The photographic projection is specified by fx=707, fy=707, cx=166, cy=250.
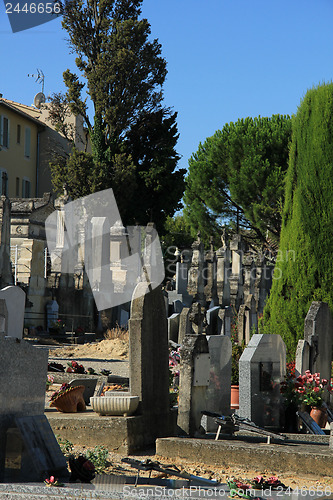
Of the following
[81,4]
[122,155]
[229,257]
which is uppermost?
[81,4]

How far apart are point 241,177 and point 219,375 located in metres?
29.5

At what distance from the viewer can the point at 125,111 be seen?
30.2 m

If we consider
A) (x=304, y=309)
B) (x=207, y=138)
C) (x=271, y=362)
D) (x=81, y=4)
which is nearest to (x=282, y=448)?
(x=271, y=362)

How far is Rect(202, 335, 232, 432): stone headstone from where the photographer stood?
8334 millimetres

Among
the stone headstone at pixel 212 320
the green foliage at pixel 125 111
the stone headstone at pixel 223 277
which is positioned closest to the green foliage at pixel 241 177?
the green foliage at pixel 125 111

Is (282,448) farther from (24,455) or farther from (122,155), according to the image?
(122,155)

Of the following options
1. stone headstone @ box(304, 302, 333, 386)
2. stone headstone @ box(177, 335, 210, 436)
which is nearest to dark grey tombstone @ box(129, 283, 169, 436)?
stone headstone @ box(177, 335, 210, 436)

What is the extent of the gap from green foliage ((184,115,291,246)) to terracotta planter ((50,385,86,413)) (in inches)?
1102

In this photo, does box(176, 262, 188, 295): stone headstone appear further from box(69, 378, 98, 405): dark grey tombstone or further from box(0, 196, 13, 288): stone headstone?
box(69, 378, 98, 405): dark grey tombstone

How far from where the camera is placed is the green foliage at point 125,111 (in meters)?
29.5

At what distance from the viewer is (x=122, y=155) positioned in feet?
96.9

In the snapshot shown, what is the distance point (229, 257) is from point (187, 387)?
1976 cm

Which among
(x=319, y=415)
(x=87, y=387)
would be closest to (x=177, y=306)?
(x=87, y=387)

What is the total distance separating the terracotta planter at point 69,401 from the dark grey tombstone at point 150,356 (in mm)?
995
